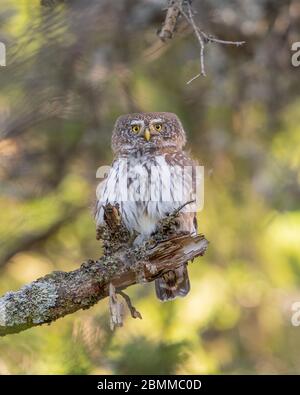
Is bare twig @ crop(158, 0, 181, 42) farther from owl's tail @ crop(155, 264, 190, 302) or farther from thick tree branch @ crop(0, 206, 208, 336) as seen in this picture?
owl's tail @ crop(155, 264, 190, 302)

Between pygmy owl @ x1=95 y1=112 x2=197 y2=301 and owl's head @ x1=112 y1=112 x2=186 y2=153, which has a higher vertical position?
owl's head @ x1=112 y1=112 x2=186 y2=153

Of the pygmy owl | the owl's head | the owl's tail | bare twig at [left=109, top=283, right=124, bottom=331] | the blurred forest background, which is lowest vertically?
bare twig at [left=109, top=283, right=124, bottom=331]

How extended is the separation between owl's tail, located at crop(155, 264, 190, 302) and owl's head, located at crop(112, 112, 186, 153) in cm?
81

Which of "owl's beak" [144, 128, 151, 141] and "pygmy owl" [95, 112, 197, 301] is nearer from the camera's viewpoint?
"pygmy owl" [95, 112, 197, 301]

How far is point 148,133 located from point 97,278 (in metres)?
1.40

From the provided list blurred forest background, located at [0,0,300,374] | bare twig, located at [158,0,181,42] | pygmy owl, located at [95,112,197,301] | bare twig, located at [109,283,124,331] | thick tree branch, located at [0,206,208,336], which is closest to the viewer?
thick tree branch, located at [0,206,208,336]

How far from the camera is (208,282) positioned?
278 inches

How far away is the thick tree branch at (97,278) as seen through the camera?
13.0ft

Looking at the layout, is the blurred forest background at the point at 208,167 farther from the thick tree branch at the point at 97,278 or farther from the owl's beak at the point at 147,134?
the thick tree branch at the point at 97,278

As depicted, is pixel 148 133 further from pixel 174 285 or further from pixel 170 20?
pixel 174 285

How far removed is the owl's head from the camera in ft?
17.3

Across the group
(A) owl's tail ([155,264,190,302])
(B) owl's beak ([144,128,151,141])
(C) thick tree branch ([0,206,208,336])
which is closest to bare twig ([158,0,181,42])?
(B) owl's beak ([144,128,151,141])

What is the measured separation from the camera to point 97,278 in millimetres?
4102
